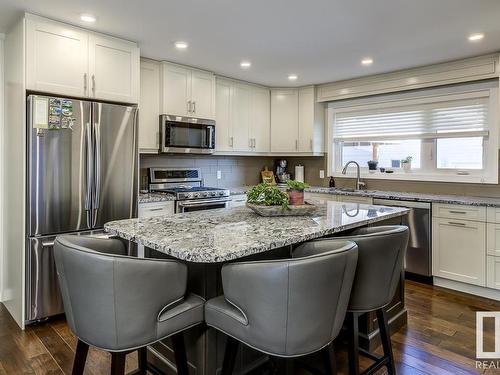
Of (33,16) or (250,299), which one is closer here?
(250,299)

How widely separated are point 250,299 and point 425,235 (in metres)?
3.03

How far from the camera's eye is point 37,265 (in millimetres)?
2783

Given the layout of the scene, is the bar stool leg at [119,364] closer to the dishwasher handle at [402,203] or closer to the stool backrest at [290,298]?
the stool backrest at [290,298]

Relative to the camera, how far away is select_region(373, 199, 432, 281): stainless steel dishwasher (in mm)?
3740

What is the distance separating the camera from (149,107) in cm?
390

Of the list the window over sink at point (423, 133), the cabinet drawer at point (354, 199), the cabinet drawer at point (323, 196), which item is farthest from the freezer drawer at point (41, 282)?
the window over sink at point (423, 133)

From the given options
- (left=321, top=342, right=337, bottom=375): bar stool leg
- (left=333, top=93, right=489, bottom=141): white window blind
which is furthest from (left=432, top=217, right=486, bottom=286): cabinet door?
(left=321, top=342, right=337, bottom=375): bar stool leg

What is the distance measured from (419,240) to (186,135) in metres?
2.83

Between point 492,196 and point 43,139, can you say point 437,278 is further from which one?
point 43,139

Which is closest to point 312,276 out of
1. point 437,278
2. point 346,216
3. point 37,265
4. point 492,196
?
point 346,216

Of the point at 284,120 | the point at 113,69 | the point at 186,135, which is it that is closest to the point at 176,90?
the point at 186,135

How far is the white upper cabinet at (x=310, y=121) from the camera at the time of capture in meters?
5.10

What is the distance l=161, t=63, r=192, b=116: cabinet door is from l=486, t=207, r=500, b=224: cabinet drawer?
3.29m

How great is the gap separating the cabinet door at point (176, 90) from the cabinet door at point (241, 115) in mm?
809
